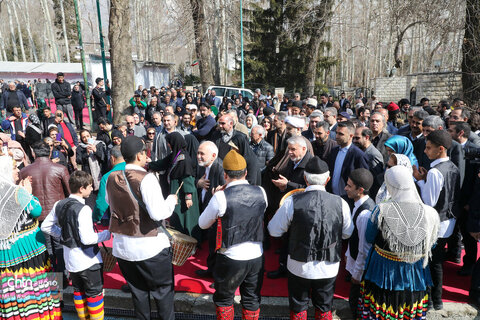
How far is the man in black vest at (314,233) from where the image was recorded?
9.70 ft

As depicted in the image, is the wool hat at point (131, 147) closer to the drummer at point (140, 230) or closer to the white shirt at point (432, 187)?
the drummer at point (140, 230)

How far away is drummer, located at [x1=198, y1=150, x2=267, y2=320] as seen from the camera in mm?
3088

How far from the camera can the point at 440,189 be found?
352 cm

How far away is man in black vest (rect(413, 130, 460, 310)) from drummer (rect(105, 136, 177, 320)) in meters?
2.54

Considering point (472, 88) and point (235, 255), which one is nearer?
point (235, 255)

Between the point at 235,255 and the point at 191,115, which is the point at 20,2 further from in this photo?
the point at 235,255

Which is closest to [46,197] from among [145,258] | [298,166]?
[145,258]

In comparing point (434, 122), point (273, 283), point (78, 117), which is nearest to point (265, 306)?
point (273, 283)

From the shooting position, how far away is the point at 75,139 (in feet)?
26.2

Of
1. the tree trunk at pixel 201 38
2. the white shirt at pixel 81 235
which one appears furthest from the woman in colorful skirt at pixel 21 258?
the tree trunk at pixel 201 38

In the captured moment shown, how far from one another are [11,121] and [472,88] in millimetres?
13281

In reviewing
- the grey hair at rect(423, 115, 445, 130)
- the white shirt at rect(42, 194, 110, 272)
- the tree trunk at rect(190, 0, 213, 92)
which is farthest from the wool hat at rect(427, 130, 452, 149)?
the tree trunk at rect(190, 0, 213, 92)

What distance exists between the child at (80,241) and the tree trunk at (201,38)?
16.6 metres

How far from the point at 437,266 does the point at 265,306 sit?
1895 millimetres
